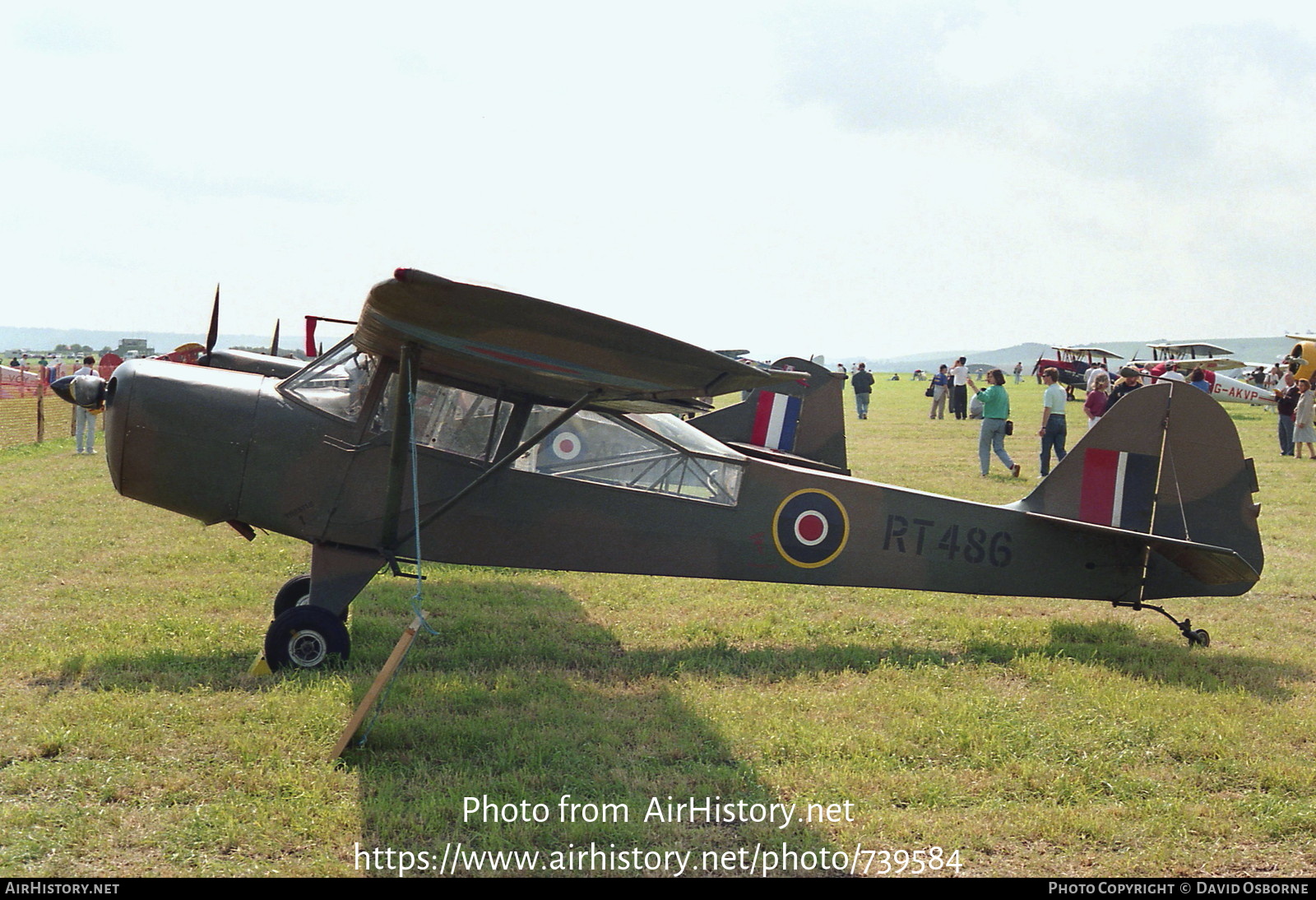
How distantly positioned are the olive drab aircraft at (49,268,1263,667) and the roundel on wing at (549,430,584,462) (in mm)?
11

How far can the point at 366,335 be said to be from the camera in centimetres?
593

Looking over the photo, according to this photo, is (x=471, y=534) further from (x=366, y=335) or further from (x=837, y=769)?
(x=837, y=769)

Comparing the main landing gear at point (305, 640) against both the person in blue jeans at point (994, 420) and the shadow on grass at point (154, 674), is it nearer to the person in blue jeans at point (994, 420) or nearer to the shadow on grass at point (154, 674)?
the shadow on grass at point (154, 674)

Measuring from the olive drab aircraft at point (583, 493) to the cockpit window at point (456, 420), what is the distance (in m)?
0.01

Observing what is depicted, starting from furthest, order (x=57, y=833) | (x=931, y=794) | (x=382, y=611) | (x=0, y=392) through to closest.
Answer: (x=0, y=392) → (x=382, y=611) → (x=931, y=794) → (x=57, y=833)

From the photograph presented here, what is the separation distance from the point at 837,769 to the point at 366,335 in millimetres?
3566

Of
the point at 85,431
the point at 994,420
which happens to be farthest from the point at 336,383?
the point at 85,431

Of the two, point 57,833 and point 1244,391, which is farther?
point 1244,391

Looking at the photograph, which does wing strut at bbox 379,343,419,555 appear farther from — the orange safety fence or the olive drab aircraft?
the orange safety fence

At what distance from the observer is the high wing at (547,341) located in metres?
4.49

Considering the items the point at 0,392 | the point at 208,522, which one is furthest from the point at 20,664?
the point at 0,392

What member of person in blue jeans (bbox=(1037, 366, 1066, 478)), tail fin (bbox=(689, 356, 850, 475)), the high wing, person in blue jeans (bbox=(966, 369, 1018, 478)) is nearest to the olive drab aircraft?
the high wing

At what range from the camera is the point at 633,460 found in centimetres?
698

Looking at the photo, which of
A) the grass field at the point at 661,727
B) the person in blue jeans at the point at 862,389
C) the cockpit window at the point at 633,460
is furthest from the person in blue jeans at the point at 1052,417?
the person in blue jeans at the point at 862,389
